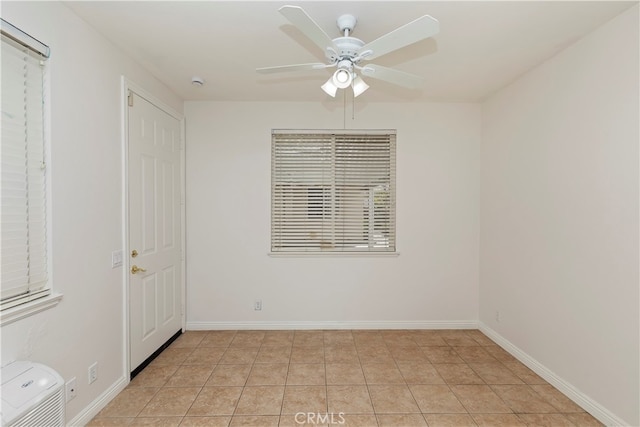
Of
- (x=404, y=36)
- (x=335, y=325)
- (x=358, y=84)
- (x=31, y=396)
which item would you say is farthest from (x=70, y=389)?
(x=404, y=36)

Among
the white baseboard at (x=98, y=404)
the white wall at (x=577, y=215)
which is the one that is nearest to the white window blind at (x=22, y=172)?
the white baseboard at (x=98, y=404)

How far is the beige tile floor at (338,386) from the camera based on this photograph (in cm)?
196

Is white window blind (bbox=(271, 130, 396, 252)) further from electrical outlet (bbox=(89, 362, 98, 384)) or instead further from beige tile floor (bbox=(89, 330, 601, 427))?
electrical outlet (bbox=(89, 362, 98, 384))

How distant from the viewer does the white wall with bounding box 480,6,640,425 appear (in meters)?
1.78

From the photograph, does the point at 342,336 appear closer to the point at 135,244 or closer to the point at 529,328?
the point at 529,328

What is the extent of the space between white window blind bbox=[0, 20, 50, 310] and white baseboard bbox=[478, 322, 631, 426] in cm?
356

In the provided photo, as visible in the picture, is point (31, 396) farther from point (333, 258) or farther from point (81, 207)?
point (333, 258)

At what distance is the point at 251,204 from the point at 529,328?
3.02 metres

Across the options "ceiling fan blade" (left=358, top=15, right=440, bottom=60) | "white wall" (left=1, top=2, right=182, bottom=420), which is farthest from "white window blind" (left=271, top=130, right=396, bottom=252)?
"ceiling fan blade" (left=358, top=15, right=440, bottom=60)

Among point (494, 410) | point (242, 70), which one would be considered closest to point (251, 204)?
point (242, 70)

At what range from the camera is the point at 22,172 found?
1507 millimetres

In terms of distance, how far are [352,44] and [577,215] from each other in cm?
203

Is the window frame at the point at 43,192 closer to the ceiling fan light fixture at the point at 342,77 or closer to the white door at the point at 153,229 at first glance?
the white door at the point at 153,229

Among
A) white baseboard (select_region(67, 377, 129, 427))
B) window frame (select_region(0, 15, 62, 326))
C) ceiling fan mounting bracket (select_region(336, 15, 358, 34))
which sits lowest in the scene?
white baseboard (select_region(67, 377, 129, 427))
